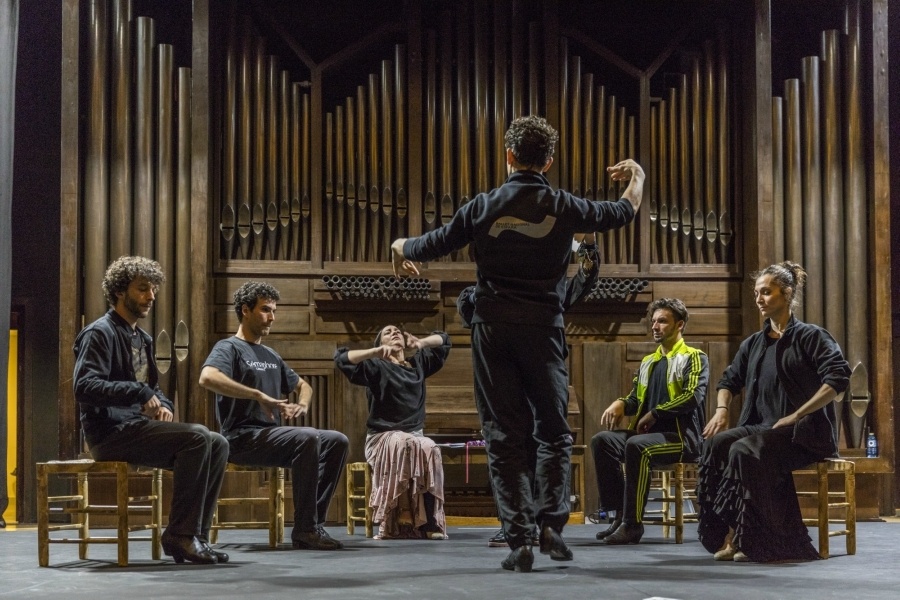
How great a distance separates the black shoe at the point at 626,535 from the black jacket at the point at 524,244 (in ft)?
5.78

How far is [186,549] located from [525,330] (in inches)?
67.1

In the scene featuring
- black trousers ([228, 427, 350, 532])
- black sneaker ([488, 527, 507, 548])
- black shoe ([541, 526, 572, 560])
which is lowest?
black sneaker ([488, 527, 507, 548])

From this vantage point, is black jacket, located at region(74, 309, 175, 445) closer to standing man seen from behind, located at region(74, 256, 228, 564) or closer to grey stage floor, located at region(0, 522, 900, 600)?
standing man seen from behind, located at region(74, 256, 228, 564)

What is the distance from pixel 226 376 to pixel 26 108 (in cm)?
413

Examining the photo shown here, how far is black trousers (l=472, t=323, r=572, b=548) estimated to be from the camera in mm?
4270

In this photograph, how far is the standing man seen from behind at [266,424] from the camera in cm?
548

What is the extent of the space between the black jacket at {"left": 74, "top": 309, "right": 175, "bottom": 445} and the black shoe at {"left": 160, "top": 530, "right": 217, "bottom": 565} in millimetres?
539

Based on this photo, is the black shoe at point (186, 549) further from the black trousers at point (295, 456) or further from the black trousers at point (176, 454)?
the black trousers at point (295, 456)

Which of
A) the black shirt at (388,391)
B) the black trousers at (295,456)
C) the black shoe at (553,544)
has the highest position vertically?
the black shirt at (388,391)

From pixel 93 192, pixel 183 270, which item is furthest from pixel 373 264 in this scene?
pixel 93 192

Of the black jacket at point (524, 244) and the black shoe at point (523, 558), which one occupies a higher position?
the black jacket at point (524, 244)

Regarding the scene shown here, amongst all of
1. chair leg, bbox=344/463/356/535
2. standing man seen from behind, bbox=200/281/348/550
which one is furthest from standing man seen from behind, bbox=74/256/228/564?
chair leg, bbox=344/463/356/535

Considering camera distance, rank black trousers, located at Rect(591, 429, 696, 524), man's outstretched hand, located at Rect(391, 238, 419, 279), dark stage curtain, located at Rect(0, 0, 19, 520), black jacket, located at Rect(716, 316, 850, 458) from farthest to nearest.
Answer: dark stage curtain, located at Rect(0, 0, 19, 520) < black trousers, located at Rect(591, 429, 696, 524) < black jacket, located at Rect(716, 316, 850, 458) < man's outstretched hand, located at Rect(391, 238, 419, 279)

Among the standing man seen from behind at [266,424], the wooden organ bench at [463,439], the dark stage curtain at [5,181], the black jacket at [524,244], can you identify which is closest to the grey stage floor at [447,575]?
the standing man seen from behind at [266,424]
